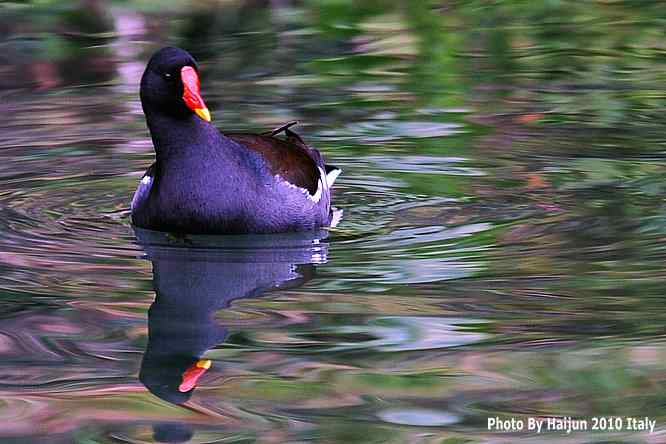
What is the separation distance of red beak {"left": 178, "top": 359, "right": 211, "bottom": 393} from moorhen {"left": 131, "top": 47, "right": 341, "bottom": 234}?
1.57 m

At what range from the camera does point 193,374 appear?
15.4ft

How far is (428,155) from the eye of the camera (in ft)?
26.2

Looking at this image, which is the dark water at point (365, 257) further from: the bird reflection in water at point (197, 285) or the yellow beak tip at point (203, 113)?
the yellow beak tip at point (203, 113)

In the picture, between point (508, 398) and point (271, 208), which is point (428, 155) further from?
point (508, 398)

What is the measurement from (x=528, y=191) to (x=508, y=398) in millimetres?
2880

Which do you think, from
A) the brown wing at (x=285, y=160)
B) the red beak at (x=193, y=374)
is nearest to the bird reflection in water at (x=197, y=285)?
the red beak at (x=193, y=374)

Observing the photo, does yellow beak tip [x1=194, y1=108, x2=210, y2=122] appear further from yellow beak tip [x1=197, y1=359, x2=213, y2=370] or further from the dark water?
yellow beak tip [x1=197, y1=359, x2=213, y2=370]

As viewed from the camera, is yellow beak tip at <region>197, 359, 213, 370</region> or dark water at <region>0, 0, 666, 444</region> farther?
yellow beak tip at <region>197, 359, 213, 370</region>

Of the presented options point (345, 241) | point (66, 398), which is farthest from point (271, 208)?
point (66, 398)

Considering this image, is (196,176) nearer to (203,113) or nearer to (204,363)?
(203,113)

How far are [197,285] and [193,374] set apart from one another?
42.9 inches

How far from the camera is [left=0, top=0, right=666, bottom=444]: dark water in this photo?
444 centimetres

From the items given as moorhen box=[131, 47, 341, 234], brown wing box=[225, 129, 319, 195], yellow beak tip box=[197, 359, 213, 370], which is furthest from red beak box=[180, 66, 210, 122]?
yellow beak tip box=[197, 359, 213, 370]

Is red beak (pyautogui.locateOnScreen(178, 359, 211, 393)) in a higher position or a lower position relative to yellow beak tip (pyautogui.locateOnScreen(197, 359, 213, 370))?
higher
